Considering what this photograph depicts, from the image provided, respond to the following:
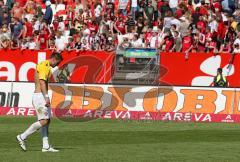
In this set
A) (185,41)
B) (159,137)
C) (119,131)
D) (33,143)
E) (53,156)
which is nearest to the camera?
(53,156)

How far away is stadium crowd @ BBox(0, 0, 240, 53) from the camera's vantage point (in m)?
35.0

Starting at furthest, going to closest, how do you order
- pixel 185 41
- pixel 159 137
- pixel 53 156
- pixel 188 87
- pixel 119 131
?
1. pixel 185 41
2. pixel 188 87
3. pixel 119 131
4. pixel 159 137
5. pixel 53 156

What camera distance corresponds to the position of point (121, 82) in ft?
115

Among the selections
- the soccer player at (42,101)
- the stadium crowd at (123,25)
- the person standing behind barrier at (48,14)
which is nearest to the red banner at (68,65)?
the stadium crowd at (123,25)

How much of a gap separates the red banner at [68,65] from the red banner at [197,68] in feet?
8.23

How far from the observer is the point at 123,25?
119 feet

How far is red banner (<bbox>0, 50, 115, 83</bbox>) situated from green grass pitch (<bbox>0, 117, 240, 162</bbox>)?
666 centimetres

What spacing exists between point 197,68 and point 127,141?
14.3 m

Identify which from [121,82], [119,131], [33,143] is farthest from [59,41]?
[33,143]

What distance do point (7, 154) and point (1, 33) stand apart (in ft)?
63.6

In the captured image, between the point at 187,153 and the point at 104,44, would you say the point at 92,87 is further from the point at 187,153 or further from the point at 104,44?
the point at 187,153

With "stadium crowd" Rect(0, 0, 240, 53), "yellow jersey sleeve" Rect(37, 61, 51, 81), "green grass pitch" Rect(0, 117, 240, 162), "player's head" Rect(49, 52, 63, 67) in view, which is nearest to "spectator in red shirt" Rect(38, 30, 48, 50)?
"stadium crowd" Rect(0, 0, 240, 53)

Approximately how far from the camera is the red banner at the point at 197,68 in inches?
1378

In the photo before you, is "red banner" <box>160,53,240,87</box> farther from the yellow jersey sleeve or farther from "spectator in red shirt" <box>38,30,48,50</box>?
the yellow jersey sleeve
